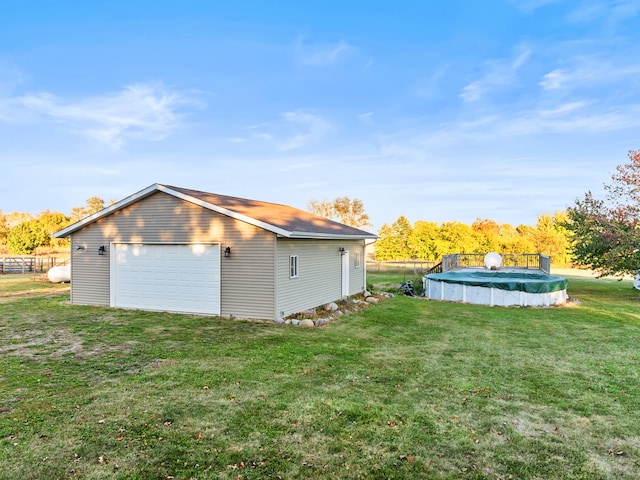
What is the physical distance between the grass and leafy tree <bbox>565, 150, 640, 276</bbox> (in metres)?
7.90

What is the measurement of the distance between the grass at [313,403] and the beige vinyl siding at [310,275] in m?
1.62

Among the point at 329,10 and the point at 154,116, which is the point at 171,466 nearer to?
the point at 329,10

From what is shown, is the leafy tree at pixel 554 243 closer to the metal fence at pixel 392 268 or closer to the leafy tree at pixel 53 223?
the metal fence at pixel 392 268

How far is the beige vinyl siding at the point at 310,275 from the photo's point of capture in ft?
34.3

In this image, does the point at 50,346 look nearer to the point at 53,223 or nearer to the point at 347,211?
the point at 347,211

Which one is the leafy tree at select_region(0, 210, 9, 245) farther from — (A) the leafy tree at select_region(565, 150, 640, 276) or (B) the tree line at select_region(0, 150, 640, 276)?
(A) the leafy tree at select_region(565, 150, 640, 276)

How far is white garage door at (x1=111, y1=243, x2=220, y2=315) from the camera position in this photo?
10812 mm

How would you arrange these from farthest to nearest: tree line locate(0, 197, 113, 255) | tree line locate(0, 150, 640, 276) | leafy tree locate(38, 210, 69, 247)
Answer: leafy tree locate(38, 210, 69, 247) < tree line locate(0, 197, 113, 255) < tree line locate(0, 150, 640, 276)

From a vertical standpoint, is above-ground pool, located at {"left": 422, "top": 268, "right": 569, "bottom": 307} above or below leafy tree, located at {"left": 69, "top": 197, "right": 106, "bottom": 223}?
below

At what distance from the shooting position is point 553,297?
14.0 meters

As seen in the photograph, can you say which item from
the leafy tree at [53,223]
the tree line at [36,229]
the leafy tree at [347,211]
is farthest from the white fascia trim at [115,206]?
the leafy tree at [347,211]

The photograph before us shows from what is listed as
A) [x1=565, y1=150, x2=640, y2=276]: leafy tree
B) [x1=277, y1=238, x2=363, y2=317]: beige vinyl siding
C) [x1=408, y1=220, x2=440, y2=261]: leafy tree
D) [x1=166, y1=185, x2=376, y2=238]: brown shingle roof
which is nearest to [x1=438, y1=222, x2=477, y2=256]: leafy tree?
[x1=408, y1=220, x2=440, y2=261]: leafy tree

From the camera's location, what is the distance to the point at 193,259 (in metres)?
11.0

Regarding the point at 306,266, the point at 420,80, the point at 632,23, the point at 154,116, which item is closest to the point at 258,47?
the point at 154,116
